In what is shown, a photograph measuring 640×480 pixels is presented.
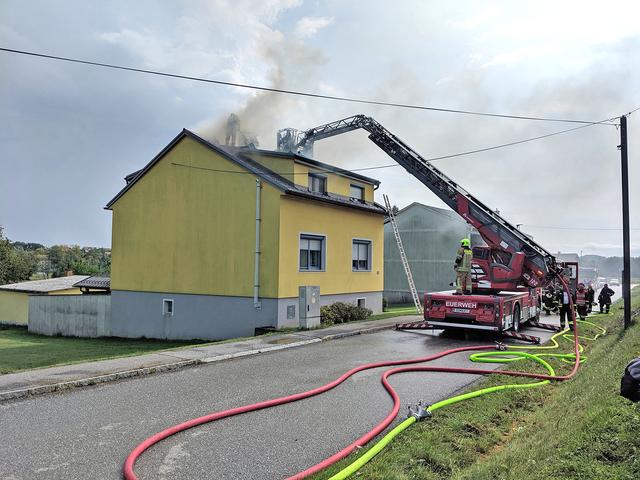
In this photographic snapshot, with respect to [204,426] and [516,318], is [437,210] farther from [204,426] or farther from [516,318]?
[204,426]

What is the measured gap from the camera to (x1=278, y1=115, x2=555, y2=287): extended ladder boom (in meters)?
14.5

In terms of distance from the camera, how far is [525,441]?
4.98 meters

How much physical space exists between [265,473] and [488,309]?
9242 mm

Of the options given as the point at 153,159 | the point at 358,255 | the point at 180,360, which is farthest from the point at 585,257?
the point at 180,360

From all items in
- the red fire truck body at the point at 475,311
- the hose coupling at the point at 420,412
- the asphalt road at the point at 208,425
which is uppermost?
the red fire truck body at the point at 475,311

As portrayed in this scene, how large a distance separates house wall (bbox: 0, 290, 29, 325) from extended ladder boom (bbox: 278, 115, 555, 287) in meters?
23.6

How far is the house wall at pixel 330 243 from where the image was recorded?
1612cm

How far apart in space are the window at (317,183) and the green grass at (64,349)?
7303 mm

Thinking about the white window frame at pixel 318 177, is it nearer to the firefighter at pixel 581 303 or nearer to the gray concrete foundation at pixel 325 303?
the gray concrete foundation at pixel 325 303

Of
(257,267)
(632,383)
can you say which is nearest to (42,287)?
(257,267)

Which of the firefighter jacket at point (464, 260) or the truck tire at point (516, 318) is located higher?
the firefighter jacket at point (464, 260)

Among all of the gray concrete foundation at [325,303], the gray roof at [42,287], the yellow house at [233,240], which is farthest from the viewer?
the gray roof at [42,287]

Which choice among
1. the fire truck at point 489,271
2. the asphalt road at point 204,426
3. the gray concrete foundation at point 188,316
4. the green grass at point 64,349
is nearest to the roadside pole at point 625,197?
the fire truck at point 489,271

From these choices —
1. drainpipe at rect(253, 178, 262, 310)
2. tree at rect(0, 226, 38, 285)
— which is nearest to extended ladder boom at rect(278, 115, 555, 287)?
drainpipe at rect(253, 178, 262, 310)
